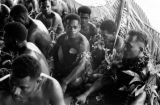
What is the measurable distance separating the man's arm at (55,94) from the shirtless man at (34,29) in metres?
0.28

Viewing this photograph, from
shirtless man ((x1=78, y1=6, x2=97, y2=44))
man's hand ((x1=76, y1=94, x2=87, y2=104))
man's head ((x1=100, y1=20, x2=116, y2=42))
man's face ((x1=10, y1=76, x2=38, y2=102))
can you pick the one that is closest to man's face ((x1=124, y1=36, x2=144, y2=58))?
man's head ((x1=100, y1=20, x2=116, y2=42))

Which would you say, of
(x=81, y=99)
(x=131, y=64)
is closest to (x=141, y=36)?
(x=131, y=64)

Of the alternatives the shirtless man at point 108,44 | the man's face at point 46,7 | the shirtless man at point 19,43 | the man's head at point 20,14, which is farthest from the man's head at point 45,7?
the shirtless man at point 108,44

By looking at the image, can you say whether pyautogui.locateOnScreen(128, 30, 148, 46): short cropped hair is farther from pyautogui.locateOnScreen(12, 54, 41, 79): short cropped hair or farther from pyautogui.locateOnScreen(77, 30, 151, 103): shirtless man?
pyautogui.locateOnScreen(12, 54, 41, 79): short cropped hair

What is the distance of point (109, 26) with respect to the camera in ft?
5.30

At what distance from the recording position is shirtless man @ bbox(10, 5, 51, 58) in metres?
1.60

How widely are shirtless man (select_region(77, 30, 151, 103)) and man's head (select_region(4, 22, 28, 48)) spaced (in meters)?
0.43

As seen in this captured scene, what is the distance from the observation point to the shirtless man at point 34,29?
5.25 ft

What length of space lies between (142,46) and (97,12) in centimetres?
32

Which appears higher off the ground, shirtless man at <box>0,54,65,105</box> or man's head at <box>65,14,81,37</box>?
man's head at <box>65,14,81,37</box>

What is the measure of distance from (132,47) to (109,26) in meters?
0.19

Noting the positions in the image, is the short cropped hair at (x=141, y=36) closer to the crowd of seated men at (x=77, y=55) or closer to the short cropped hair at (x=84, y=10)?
the crowd of seated men at (x=77, y=55)

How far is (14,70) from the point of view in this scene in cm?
127

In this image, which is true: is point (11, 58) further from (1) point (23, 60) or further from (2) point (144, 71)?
(2) point (144, 71)
